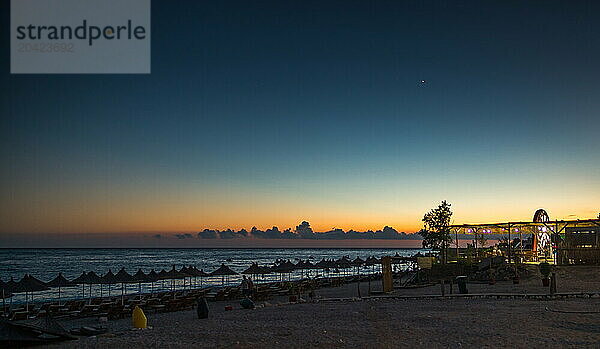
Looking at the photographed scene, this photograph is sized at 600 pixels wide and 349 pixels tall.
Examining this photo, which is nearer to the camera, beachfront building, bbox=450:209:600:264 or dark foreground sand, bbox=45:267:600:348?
dark foreground sand, bbox=45:267:600:348

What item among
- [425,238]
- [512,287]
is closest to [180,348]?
[512,287]

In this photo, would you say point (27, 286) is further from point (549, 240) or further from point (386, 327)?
point (549, 240)

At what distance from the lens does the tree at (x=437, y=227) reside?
145ft

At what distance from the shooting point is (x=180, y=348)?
1377 centimetres

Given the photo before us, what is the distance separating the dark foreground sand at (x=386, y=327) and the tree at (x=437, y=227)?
2167 centimetres

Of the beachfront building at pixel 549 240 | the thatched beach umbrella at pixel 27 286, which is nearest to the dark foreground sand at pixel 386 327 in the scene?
the thatched beach umbrella at pixel 27 286

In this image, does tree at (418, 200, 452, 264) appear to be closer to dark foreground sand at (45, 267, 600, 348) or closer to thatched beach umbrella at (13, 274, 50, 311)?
dark foreground sand at (45, 267, 600, 348)

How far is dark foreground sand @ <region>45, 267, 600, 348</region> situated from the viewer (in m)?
13.6

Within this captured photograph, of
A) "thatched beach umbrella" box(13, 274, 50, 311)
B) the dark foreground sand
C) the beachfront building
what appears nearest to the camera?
the dark foreground sand

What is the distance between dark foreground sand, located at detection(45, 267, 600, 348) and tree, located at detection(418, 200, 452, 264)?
71.1 feet

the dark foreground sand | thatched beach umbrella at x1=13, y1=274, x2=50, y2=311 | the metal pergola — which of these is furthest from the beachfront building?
thatched beach umbrella at x1=13, y1=274, x2=50, y2=311

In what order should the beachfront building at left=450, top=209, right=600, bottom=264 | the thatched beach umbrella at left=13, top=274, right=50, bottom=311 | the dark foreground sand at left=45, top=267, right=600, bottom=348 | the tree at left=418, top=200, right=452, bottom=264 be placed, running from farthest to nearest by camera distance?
the tree at left=418, top=200, right=452, bottom=264, the beachfront building at left=450, top=209, right=600, bottom=264, the thatched beach umbrella at left=13, top=274, right=50, bottom=311, the dark foreground sand at left=45, top=267, right=600, bottom=348

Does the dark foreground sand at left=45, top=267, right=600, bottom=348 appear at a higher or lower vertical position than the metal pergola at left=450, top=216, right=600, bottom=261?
lower

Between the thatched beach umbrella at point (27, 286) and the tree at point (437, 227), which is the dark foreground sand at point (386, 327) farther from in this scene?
the tree at point (437, 227)
